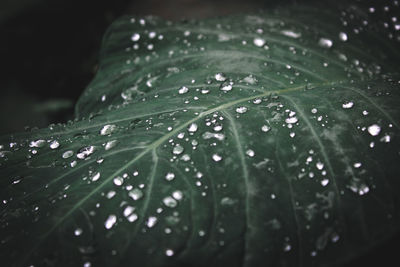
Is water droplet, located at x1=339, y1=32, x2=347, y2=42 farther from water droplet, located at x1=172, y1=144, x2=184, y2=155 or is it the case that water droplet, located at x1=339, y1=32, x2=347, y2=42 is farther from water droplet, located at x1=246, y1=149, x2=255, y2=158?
water droplet, located at x1=172, y1=144, x2=184, y2=155

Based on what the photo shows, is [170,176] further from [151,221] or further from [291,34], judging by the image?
[291,34]

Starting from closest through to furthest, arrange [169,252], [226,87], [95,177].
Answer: [169,252] → [95,177] → [226,87]

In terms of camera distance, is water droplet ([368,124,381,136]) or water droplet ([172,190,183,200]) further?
water droplet ([368,124,381,136])

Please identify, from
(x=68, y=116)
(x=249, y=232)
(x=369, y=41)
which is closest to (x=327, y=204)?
(x=249, y=232)

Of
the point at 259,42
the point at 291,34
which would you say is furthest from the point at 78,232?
the point at 291,34

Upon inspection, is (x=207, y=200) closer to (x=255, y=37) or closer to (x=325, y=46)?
(x=255, y=37)

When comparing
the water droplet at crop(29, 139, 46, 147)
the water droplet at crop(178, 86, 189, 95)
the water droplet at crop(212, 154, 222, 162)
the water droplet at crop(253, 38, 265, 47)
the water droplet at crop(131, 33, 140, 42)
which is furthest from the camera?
the water droplet at crop(131, 33, 140, 42)

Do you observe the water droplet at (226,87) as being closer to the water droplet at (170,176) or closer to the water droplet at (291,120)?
the water droplet at (291,120)

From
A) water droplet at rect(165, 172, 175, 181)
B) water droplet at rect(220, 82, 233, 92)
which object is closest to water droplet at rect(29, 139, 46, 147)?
water droplet at rect(165, 172, 175, 181)
